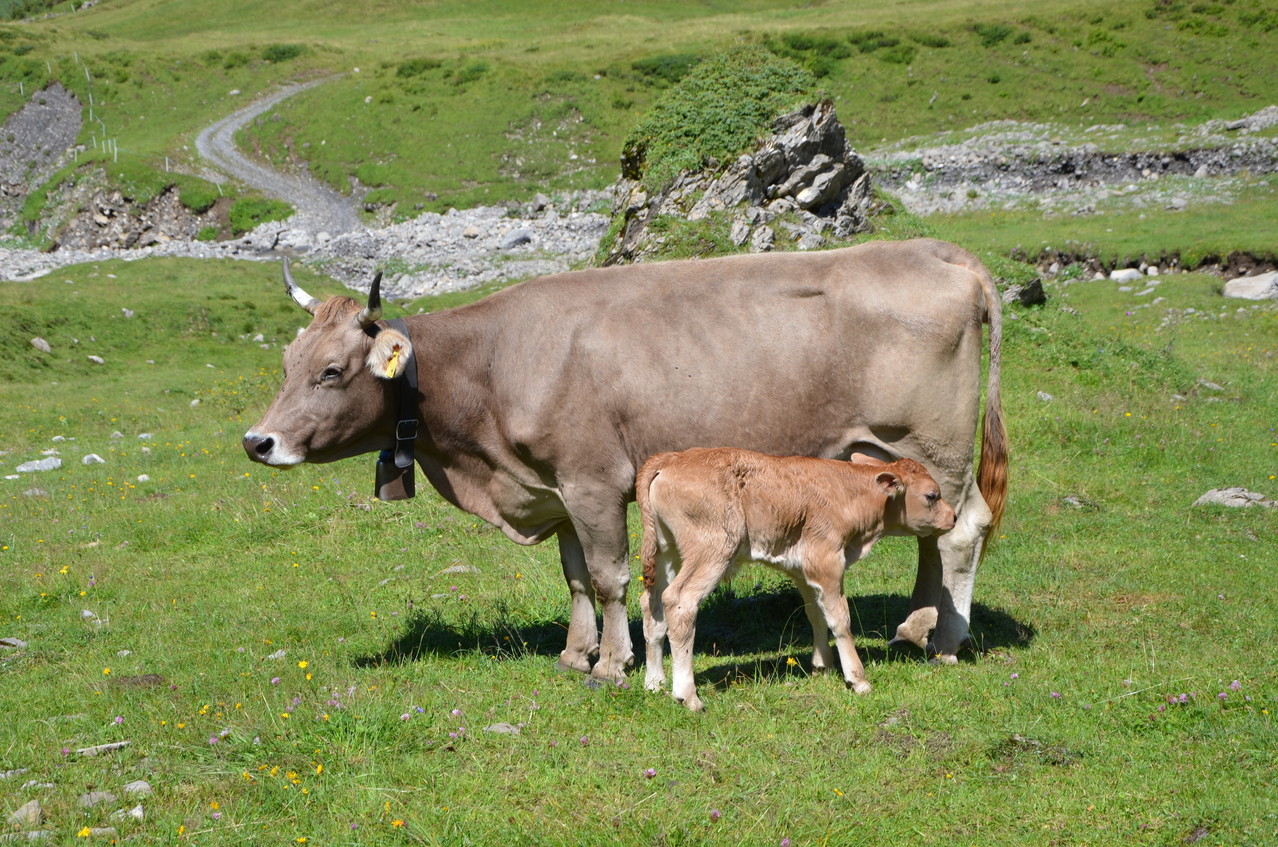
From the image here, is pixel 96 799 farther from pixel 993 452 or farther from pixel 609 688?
pixel 993 452

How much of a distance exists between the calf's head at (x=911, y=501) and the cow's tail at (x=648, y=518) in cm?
160

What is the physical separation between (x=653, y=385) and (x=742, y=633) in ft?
8.43

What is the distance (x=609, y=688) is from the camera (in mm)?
7188

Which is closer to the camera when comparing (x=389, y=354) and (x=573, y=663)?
(x=389, y=354)

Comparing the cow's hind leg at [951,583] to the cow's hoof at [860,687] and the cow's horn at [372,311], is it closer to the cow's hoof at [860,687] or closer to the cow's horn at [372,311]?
the cow's hoof at [860,687]

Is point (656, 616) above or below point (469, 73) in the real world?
above

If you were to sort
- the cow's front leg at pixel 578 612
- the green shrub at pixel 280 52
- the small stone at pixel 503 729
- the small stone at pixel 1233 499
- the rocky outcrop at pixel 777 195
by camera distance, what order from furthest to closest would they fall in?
the green shrub at pixel 280 52 → the rocky outcrop at pixel 777 195 → the small stone at pixel 1233 499 → the cow's front leg at pixel 578 612 → the small stone at pixel 503 729

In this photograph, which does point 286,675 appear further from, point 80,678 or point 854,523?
point 854,523

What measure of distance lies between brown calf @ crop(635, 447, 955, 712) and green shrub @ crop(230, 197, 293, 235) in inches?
1634

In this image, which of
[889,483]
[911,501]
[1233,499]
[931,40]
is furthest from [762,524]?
[931,40]

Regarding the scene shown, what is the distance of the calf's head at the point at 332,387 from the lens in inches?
290

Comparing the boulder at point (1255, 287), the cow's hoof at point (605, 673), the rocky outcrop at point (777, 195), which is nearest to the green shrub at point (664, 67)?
the boulder at point (1255, 287)

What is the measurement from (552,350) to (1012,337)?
11.2 meters

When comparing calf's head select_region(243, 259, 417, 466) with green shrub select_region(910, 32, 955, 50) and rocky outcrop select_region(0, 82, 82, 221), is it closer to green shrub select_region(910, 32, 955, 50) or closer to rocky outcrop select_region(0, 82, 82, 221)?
rocky outcrop select_region(0, 82, 82, 221)
